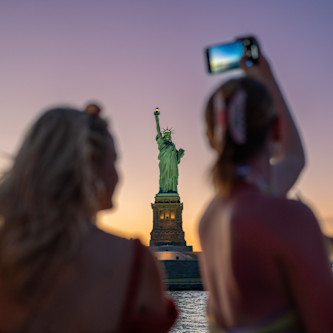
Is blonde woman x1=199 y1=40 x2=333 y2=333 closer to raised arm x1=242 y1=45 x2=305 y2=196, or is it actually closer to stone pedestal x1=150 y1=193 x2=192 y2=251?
raised arm x1=242 y1=45 x2=305 y2=196

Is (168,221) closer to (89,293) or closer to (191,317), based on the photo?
(191,317)

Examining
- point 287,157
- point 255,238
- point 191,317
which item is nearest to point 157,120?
point 191,317

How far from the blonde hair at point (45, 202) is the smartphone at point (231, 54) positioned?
673 mm

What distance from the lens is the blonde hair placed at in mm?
1288

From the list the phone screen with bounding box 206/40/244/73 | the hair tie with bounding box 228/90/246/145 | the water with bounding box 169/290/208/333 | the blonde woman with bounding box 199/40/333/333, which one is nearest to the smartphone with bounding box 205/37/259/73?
the phone screen with bounding box 206/40/244/73

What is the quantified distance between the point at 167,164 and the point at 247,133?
104 ft

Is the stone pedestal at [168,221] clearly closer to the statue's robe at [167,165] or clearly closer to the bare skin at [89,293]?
the statue's robe at [167,165]

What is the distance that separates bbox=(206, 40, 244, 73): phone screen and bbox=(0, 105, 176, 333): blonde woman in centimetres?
64

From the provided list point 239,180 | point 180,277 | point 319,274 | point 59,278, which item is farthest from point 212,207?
point 180,277

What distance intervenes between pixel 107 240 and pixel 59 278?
0.20 metres

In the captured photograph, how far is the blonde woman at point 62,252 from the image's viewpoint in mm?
1296

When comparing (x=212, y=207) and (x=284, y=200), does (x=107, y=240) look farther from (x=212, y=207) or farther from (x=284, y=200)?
(x=284, y=200)

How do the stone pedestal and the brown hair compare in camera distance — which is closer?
the brown hair

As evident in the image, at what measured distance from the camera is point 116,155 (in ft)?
5.11
